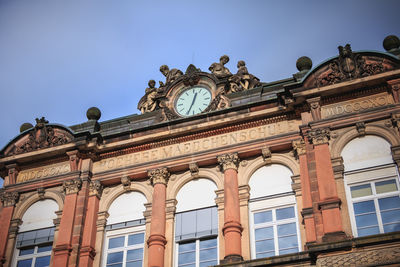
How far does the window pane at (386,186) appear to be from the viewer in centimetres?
2000

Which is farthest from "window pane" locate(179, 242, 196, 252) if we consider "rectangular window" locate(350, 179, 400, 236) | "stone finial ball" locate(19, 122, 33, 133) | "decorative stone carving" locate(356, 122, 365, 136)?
"stone finial ball" locate(19, 122, 33, 133)

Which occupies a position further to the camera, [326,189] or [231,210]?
[231,210]

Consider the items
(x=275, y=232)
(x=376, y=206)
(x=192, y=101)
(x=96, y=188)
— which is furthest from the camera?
(x=192, y=101)

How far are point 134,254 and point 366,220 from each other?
7.48 m

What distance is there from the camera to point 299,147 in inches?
866

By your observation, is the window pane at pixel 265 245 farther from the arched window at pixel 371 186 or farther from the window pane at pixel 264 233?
the arched window at pixel 371 186

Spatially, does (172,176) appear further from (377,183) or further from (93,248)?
(377,183)

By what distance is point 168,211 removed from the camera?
22328 millimetres

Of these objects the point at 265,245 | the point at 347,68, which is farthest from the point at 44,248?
the point at 347,68

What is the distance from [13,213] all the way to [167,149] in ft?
19.5

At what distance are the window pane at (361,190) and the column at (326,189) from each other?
2.09 ft

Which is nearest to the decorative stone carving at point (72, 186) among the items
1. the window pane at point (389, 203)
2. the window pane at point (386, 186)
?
the window pane at point (386, 186)

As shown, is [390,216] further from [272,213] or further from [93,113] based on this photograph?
[93,113]

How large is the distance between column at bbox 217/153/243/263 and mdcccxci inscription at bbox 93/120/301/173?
0.75 metres
